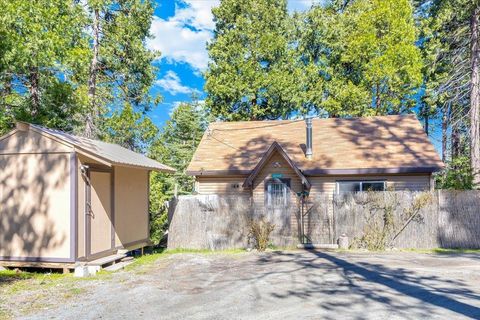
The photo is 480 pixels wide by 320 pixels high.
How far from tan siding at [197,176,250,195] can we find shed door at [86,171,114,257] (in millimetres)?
Answer: 5672

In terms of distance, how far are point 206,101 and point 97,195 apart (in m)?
16.3

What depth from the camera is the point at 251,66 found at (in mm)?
25094

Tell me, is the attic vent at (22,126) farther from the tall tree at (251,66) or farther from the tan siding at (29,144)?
the tall tree at (251,66)

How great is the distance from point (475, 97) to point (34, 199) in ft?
59.0

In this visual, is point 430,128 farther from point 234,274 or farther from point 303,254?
point 234,274

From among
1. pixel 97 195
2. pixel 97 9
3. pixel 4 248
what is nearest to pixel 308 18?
pixel 97 9

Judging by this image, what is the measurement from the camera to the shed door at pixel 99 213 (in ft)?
32.3

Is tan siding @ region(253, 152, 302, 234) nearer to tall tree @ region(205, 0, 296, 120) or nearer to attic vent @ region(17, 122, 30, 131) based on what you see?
attic vent @ region(17, 122, 30, 131)

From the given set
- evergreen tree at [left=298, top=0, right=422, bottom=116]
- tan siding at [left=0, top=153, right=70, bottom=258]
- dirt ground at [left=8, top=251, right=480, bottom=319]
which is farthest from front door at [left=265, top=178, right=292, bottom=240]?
evergreen tree at [left=298, top=0, right=422, bottom=116]

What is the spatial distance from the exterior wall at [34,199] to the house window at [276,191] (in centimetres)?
758

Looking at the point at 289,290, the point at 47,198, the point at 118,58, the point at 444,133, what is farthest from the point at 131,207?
the point at 444,133

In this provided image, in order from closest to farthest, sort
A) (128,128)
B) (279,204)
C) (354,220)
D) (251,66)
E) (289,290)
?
1. (289,290)
2. (354,220)
3. (279,204)
4. (128,128)
5. (251,66)

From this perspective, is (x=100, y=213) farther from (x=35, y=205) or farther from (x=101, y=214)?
(x=35, y=205)

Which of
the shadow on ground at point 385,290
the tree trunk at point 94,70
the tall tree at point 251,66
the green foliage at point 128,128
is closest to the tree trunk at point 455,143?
the tall tree at point 251,66
